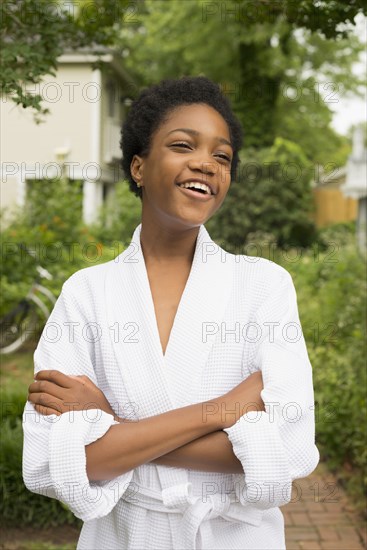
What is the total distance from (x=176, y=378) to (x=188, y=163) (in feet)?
1.75

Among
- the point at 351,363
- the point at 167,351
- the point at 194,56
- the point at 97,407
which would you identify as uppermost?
the point at 194,56

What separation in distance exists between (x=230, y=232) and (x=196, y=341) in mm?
12494

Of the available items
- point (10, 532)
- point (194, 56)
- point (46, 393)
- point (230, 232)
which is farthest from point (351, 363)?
point (194, 56)

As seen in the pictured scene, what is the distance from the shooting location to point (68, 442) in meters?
1.48

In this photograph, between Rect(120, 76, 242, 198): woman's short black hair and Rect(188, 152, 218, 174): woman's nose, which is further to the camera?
Rect(120, 76, 242, 198): woman's short black hair

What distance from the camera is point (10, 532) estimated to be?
144 inches

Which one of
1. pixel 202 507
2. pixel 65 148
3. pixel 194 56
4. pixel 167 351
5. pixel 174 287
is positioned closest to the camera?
pixel 202 507

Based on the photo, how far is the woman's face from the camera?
5.43 ft

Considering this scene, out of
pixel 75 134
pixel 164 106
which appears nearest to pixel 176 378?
pixel 164 106

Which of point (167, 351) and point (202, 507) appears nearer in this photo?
point (202, 507)

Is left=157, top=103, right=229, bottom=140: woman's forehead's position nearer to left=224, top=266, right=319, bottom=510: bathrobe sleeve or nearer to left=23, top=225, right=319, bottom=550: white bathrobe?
left=23, top=225, right=319, bottom=550: white bathrobe

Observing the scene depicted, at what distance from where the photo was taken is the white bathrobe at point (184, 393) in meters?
1.49

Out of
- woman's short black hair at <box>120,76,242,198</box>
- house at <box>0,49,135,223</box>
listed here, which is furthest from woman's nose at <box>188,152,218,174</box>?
house at <box>0,49,135,223</box>

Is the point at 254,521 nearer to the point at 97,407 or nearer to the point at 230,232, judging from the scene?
the point at 97,407
